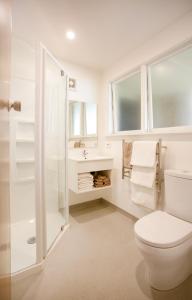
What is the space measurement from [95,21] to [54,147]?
4.70ft

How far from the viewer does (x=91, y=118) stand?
2.97 metres

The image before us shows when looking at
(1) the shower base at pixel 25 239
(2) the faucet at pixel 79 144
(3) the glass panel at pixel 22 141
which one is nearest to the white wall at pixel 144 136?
(2) the faucet at pixel 79 144

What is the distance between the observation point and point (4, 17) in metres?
0.72

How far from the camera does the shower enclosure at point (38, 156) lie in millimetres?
1488

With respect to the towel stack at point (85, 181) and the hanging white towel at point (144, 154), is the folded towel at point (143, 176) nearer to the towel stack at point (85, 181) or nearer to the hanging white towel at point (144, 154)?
the hanging white towel at point (144, 154)

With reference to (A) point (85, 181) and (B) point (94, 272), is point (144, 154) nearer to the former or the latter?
(A) point (85, 181)

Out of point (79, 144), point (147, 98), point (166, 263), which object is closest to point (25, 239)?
point (166, 263)

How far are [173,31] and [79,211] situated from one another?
107 inches

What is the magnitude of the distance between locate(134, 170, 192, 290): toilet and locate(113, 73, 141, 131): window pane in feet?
3.81

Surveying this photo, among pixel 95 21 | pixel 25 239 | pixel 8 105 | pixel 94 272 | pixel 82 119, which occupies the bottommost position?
pixel 94 272

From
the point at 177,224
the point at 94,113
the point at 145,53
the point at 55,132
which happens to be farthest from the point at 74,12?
the point at 177,224

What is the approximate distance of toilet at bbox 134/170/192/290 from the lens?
1.22 metres

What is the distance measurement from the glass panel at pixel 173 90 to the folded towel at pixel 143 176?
612mm

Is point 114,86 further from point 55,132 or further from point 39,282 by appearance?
point 39,282
